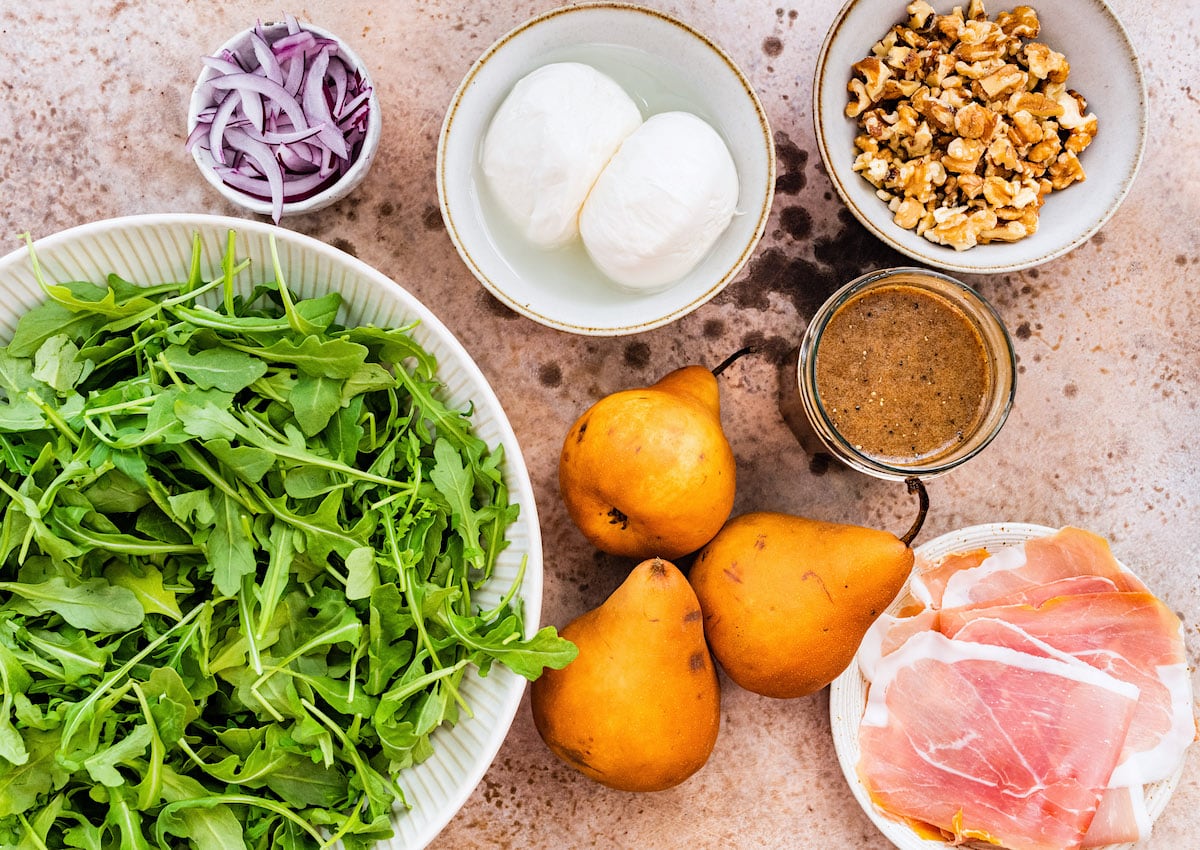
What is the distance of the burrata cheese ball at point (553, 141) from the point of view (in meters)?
0.98

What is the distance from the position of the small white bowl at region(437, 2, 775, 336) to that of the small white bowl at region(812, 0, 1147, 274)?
105mm

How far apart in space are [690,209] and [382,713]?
24.4 inches

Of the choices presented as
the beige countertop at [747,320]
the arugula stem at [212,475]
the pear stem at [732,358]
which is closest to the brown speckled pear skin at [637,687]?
the beige countertop at [747,320]

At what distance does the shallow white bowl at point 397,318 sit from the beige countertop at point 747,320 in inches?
7.2

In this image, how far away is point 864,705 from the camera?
1.14 metres

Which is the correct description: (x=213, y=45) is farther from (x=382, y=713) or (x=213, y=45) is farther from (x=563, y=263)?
(x=382, y=713)

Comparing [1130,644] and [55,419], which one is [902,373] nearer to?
[1130,644]

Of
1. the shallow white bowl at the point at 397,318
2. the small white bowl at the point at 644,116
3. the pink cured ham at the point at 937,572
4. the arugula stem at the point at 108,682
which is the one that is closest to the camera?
the arugula stem at the point at 108,682

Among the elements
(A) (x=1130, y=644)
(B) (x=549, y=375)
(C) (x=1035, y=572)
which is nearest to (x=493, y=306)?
(B) (x=549, y=375)

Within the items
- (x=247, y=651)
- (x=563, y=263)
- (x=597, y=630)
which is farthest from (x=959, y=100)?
(x=247, y=651)

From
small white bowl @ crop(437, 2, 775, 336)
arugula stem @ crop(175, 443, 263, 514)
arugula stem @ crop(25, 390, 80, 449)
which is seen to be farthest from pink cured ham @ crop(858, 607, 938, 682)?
arugula stem @ crop(25, 390, 80, 449)

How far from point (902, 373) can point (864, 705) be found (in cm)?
43

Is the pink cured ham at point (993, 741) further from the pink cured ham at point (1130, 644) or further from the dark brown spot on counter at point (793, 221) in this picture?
the dark brown spot on counter at point (793, 221)

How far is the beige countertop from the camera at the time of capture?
3.62ft
